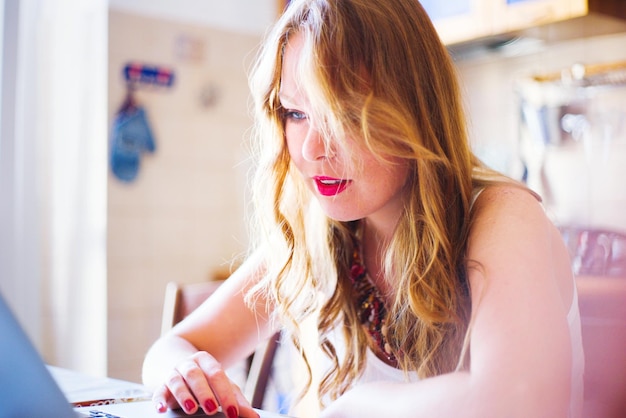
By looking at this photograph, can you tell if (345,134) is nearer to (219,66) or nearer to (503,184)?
(503,184)

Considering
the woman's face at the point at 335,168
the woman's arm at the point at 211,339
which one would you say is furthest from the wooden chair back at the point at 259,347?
the woman's face at the point at 335,168

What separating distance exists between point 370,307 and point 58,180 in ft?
8.00

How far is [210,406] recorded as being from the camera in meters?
0.86

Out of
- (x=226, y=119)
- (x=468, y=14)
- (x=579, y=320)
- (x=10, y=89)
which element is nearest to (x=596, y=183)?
(x=468, y=14)

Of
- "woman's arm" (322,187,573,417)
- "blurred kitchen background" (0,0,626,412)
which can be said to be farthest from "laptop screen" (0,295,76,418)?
"blurred kitchen background" (0,0,626,412)

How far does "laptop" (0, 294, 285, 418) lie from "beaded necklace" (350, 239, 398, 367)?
0.56 meters

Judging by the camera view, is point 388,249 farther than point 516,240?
Yes

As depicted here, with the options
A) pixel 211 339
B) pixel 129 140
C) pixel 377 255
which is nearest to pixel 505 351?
pixel 377 255

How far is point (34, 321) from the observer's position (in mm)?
3125

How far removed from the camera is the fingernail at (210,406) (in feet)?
2.81

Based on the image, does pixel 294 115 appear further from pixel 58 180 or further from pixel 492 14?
pixel 58 180

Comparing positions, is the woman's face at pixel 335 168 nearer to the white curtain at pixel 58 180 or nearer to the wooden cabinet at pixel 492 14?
the wooden cabinet at pixel 492 14

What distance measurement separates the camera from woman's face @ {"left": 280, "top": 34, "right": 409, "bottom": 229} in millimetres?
1000

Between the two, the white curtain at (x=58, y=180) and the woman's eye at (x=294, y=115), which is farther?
the white curtain at (x=58, y=180)
